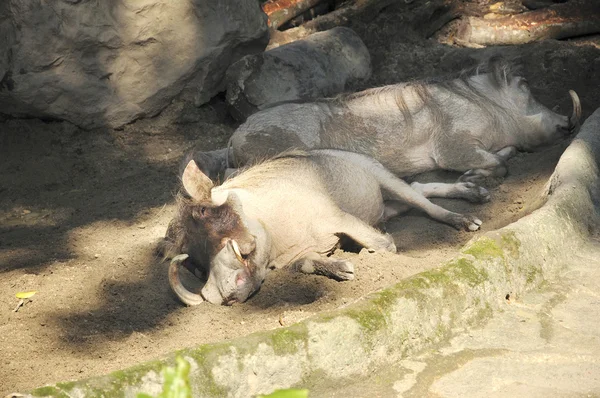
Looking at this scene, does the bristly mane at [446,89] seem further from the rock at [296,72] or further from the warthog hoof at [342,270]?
the warthog hoof at [342,270]

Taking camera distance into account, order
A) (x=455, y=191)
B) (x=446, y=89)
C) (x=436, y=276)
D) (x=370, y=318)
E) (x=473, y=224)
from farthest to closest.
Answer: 1. (x=446, y=89)
2. (x=455, y=191)
3. (x=473, y=224)
4. (x=436, y=276)
5. (x=370, y=318)

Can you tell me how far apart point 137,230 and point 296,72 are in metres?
2.20

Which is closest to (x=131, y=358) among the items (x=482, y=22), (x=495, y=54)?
(x=495, y=54)

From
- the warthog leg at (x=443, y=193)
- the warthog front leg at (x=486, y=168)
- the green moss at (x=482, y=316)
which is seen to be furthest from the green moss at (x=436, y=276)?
the warthog front leg at (x=486, y=168)

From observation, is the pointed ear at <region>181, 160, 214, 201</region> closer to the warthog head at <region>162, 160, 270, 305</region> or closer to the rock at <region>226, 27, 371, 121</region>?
the warthog head at <region>162, 160, 270, 305</region>

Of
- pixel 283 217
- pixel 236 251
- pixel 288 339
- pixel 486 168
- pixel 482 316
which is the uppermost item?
pixel 288 339

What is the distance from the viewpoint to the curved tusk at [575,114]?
19.3 ft

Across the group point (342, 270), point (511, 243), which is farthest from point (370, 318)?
point (511, 243)

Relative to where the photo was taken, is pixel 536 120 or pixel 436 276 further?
pixel 536 120

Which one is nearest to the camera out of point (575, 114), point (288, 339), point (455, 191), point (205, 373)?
point (205, 373)

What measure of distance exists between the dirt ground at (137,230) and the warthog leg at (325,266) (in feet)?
0.15

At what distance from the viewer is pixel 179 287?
3.97m

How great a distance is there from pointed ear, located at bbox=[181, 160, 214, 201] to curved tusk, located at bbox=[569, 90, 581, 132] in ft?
9.46

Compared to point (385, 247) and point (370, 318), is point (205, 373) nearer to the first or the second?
point (370, 318)
